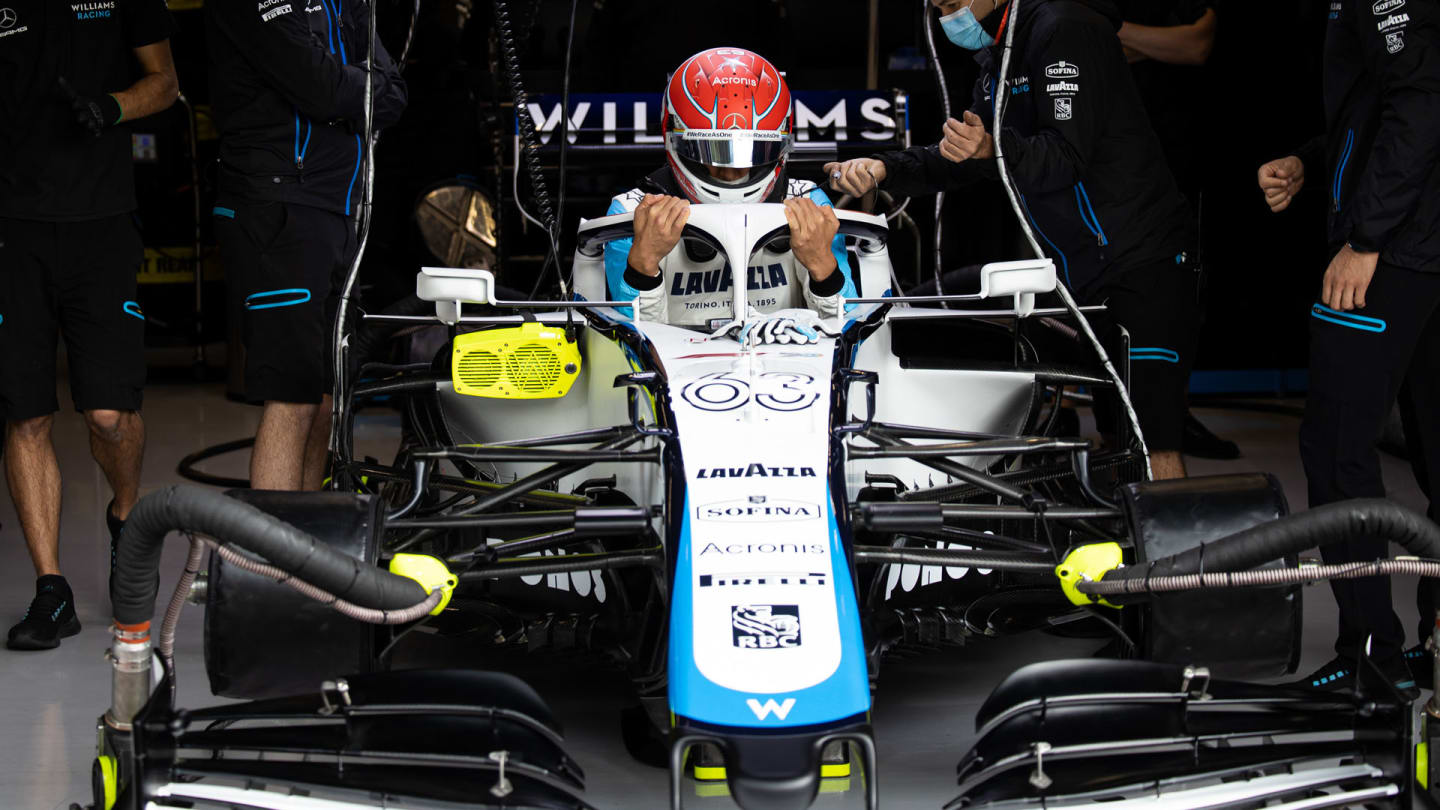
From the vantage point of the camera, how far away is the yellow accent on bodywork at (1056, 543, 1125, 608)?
8.78 ft

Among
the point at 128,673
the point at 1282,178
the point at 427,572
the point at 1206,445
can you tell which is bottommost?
the point at 1206,445

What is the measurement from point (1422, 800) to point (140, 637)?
7.02ft

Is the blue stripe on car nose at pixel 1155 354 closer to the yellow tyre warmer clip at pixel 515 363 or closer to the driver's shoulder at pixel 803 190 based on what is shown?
the driver's shoulder at pixel 803 190

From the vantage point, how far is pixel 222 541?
2.43 meters

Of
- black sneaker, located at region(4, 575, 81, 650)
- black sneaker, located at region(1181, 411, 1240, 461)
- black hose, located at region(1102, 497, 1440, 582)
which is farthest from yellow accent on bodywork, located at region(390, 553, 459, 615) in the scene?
black sneaker, located at region(1181, 411, 1240, 461)

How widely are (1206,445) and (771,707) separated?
5.32m

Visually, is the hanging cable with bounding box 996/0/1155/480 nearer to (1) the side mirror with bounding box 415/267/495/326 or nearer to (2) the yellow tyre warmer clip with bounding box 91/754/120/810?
(1) the side mirror with bounding box 415/267/495/326

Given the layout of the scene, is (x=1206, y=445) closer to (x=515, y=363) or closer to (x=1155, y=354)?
(x=1155, y=354)

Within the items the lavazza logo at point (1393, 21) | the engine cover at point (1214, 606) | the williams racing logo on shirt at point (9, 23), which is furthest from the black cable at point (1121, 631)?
the williams racing logo on shirt at point (9, 23)

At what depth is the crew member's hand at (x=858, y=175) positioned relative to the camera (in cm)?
453

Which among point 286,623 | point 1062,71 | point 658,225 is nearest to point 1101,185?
point 1062,71

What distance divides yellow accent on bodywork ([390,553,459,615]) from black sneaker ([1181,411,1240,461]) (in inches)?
205

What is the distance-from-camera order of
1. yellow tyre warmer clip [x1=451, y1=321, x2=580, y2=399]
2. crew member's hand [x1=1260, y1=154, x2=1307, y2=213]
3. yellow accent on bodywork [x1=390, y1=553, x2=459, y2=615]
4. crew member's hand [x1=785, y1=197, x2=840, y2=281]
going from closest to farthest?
yellow accent on bodywork [x1=390, y1=553, x2=459, y2=615] → yellow tyre warmer clip [x1=451, y1=321, x2=580, y2=399] → crew member's hand [x1=785, y1=197, x2=840, y2=281] → crew member's hand [x1=1260, y1=154, x2=1307, y2=213]

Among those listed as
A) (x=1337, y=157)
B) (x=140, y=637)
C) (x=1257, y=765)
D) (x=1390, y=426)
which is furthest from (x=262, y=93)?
(x=1390, y=426)
